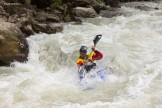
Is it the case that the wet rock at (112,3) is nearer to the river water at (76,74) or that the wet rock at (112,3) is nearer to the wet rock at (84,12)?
the wet rock at (84,12)

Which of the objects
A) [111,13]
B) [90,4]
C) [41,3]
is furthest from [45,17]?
[111,13]

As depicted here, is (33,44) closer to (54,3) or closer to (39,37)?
(39,37)

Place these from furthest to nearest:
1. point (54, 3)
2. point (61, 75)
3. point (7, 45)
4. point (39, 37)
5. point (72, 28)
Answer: point (54, 3) → point (72, 28) → point (39, 37) → point (7, 45) → point (61, 75)

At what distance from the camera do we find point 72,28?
39.5 feet

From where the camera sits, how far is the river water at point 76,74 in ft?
21.8

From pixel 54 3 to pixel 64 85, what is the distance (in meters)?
7.44

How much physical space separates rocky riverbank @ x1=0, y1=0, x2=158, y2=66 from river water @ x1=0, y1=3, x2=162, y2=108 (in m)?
0.42

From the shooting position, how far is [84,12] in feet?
46.5

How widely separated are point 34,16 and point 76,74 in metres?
5.16

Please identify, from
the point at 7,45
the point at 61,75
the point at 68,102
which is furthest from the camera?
the point at 7,45

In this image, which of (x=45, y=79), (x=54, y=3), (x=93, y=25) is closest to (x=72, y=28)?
(x=93, y=25)

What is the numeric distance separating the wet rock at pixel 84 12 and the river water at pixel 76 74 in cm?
185

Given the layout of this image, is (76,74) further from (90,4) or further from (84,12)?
(90,4)

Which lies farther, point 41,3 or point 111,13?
point 111,13
